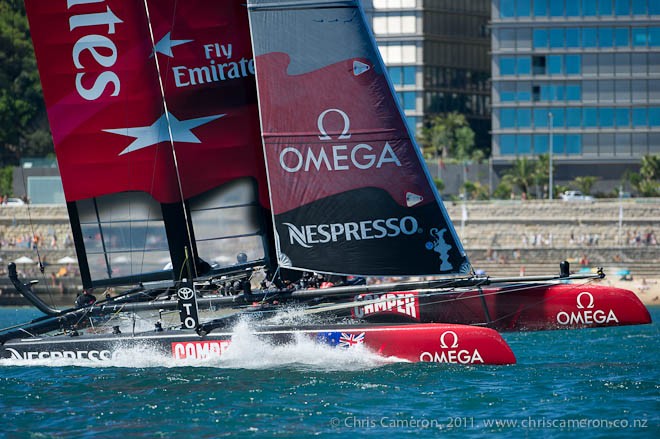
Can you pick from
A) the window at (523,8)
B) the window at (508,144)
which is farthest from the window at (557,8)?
the window at (508,144)

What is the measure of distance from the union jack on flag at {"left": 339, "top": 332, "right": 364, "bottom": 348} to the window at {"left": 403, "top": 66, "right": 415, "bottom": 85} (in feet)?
173

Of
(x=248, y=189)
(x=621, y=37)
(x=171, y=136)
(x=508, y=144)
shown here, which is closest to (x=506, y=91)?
(x=508, y=144)

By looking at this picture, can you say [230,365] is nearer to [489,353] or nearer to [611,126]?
[489,353]

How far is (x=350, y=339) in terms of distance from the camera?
17281 mm

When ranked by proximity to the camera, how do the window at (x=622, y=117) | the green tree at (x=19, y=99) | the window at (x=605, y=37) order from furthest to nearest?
1. the green tree at (x=19, y=99)
2. the window at (x=622, y=117)
3. the window at (x=605, y=37)

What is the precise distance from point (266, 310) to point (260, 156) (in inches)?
105

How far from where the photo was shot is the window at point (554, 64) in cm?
5903

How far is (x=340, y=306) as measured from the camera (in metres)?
18.2

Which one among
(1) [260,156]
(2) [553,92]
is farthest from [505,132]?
(1) [260,156]

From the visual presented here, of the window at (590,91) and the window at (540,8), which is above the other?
the window at (540,8)

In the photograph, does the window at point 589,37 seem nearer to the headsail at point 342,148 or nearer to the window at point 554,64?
the window at point 554,64

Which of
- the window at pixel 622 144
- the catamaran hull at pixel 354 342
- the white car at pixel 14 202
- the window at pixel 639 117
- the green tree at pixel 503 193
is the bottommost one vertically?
the catamaran hull at pixel 354 342

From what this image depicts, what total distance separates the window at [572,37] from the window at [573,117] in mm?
3454

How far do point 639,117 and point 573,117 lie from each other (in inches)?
136
